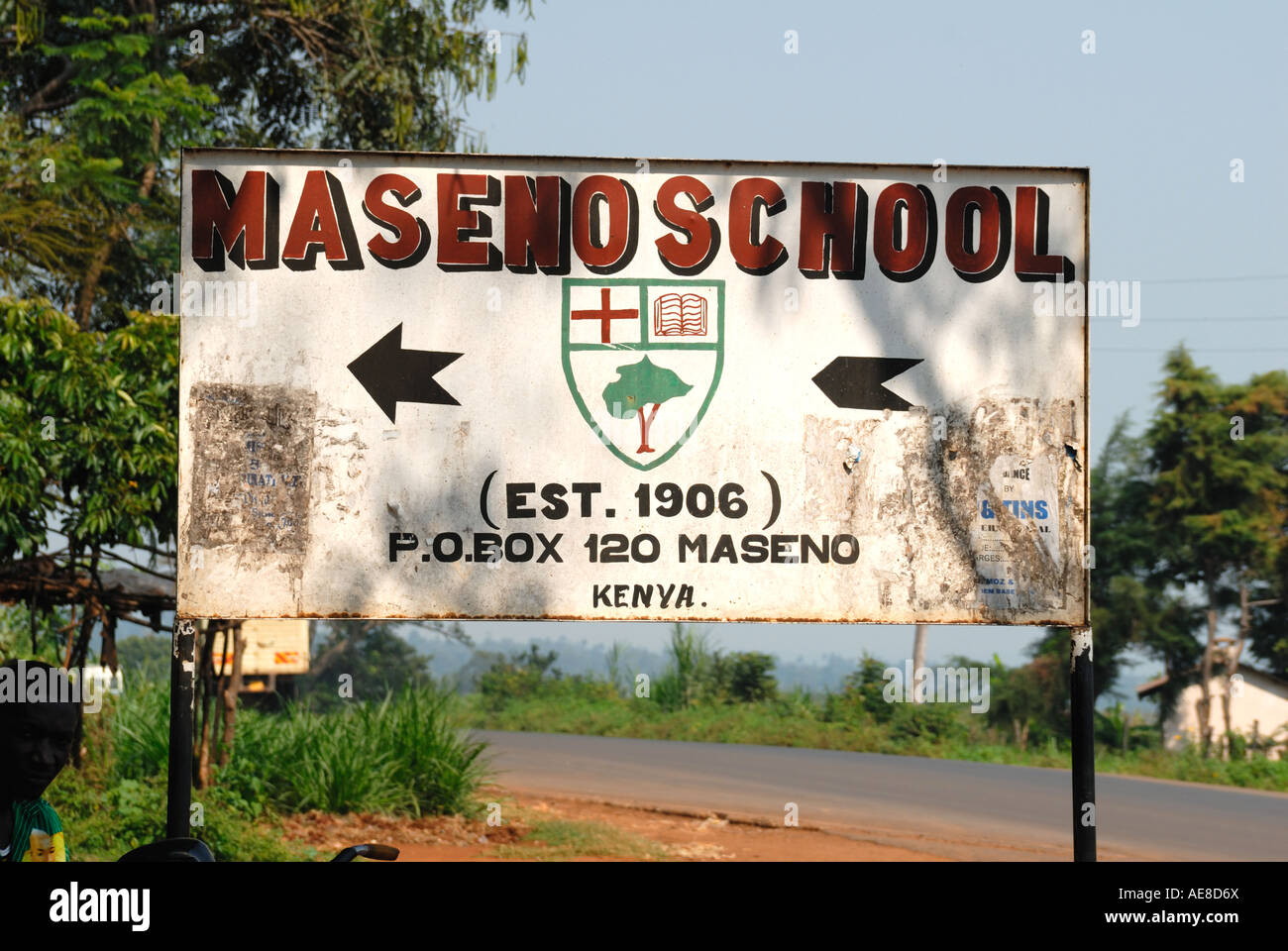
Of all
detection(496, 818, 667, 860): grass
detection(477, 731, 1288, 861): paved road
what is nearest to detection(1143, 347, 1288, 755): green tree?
detection(477, 731, 1288, 861): paved road

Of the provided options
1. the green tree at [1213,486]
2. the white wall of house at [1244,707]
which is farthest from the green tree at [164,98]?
the white wall of house at [1244,707]

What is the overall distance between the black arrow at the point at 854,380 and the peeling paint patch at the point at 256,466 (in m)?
1.97

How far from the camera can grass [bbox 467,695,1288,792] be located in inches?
847

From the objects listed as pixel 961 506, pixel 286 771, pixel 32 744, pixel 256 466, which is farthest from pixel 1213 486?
pixel 32 744

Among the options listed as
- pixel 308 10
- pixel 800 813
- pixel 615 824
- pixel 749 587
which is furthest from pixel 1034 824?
pixel 308 10

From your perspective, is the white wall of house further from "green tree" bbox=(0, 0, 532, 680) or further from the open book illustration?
the open book illustration

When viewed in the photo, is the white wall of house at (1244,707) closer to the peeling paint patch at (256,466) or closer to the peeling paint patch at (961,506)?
the peeling paint patch at (961,506)

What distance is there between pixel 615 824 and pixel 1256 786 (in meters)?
12.8

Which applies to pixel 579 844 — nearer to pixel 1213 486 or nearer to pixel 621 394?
pixel 621 394

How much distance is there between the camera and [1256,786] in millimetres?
19859

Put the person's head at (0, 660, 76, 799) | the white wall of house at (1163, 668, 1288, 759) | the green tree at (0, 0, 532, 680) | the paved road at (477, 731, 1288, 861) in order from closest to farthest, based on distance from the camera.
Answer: the person's head at (0, 660, 76, 799)
the green tree at (0, 0, 532, 680)
the paved road at (477, 731, 1288, 861)
the white wall of house at (1163, 668, 1288, 759)

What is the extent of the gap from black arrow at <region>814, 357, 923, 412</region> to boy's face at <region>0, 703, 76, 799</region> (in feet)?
9.57

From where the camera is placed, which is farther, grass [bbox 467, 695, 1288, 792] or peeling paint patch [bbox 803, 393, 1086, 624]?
grass [bbox 467, 695, 1288, 792]
